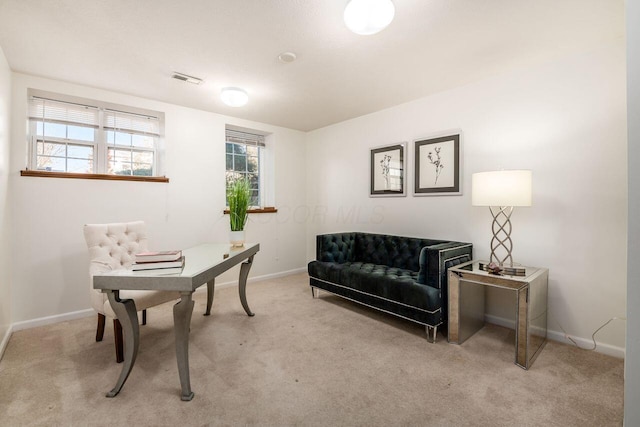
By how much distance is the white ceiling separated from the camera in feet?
5.76

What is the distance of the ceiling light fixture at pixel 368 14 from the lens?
160 centimetres

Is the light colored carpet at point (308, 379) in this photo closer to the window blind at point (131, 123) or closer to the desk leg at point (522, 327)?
the desk leg at point (522, 327)

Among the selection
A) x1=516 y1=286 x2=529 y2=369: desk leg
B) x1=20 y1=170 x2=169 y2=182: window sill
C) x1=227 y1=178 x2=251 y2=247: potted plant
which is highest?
x1=20 y1=170 x2=169 y2=182: window sill

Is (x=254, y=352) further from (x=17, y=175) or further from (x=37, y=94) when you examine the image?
(x=37, y=94)

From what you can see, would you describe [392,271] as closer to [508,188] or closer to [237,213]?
[508,188]

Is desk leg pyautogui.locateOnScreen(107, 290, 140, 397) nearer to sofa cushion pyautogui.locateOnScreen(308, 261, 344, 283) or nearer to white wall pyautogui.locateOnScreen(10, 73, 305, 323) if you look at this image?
white wall pyautogui.locateOnScreen(10, 73, 305, 323)

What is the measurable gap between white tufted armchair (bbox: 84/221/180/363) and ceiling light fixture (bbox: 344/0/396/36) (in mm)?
2209

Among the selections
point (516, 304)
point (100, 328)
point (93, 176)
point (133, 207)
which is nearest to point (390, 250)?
point (516, 304)

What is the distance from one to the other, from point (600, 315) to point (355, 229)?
2556mm

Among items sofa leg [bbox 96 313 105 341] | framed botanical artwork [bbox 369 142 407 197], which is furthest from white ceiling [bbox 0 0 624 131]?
sofa leg [bbox 96 313 105 341]

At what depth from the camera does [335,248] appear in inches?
135

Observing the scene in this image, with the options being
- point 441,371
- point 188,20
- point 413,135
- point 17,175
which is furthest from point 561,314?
point 17,175

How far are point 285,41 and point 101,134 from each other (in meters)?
2.34

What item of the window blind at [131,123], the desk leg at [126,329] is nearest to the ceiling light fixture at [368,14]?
the desk leg at [126,329]
